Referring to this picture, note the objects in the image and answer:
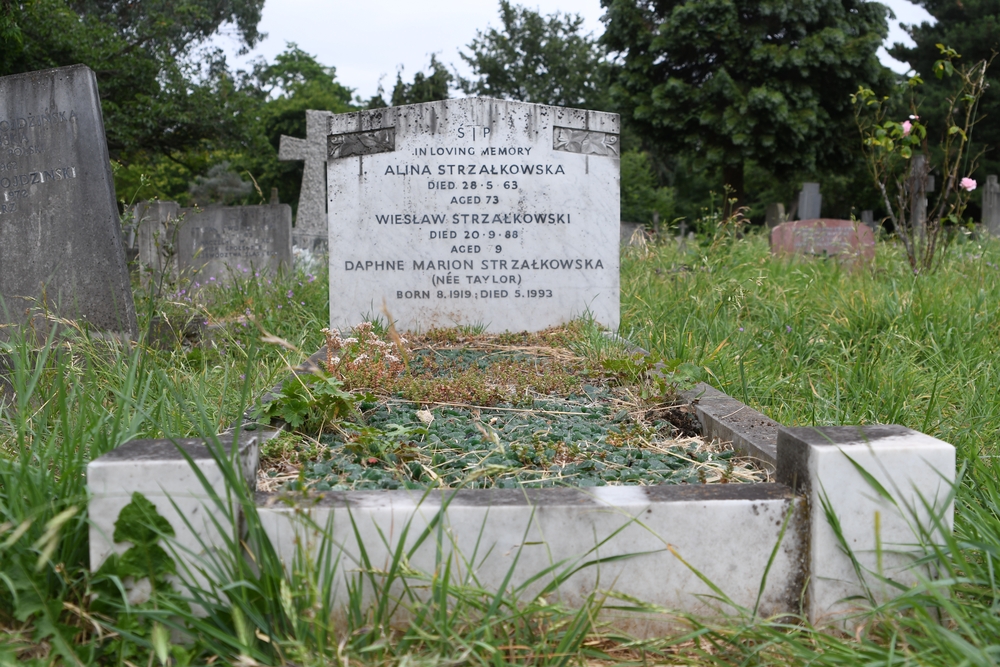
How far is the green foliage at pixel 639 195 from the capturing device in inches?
1281

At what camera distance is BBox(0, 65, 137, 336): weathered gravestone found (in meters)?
4.18

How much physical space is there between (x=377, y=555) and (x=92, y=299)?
325 cm

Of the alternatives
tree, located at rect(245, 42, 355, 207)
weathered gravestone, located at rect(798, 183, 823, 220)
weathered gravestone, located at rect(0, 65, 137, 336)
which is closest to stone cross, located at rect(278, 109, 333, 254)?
weathered gravestone, located at rect(0, 65, 137, 336)

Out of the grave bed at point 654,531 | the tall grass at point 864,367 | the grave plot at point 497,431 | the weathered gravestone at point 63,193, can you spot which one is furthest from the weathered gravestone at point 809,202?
the grave bed at point 654,531

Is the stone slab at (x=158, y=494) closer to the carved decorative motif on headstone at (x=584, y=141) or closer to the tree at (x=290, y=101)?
the carved decorative motif on headstone at (x=584, y=141)

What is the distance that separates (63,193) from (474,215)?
217cm

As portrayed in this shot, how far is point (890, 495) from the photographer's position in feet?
5.27

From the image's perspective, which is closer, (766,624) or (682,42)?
(766,624)

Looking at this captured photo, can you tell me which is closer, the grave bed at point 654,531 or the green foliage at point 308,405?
the grave bed at point 654,531

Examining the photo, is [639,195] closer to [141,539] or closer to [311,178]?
[311,178]

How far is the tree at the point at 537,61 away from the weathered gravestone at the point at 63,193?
104 ft

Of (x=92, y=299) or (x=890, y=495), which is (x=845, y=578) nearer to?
(x=890, y=495)

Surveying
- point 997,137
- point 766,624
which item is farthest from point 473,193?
point 997,137

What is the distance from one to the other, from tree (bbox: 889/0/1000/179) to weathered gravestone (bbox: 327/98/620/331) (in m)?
21.8
